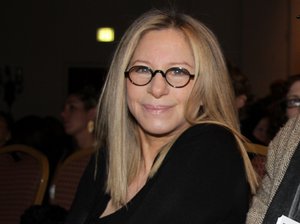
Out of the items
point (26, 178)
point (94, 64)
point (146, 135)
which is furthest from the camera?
point (94, 64)

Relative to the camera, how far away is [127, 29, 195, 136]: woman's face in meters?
1.75

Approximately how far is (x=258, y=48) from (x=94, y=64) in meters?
3.22

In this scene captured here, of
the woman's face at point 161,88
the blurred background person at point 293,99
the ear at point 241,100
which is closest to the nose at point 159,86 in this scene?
the woman's face at point 161,88

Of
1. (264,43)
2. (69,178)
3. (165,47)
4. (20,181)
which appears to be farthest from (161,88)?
(264,43)

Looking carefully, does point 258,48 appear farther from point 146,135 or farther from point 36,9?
point 146,135

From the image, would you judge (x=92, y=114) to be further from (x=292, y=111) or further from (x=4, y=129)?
(x=292, y=111)

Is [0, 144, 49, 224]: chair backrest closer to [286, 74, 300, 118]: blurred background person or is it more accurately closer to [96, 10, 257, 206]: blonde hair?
[96, 10, 257, 206]: blonde hair

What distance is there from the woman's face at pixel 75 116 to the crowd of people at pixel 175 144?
193 centimetres

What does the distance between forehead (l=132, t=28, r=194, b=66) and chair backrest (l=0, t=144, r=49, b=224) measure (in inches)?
46.3

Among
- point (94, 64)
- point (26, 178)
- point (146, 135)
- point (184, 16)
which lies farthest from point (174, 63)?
point (94, 64)

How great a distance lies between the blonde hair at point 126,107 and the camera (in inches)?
68.7

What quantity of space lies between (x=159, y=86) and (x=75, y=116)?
2.53m

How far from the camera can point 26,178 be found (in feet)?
9.20

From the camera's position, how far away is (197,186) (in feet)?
5.26
